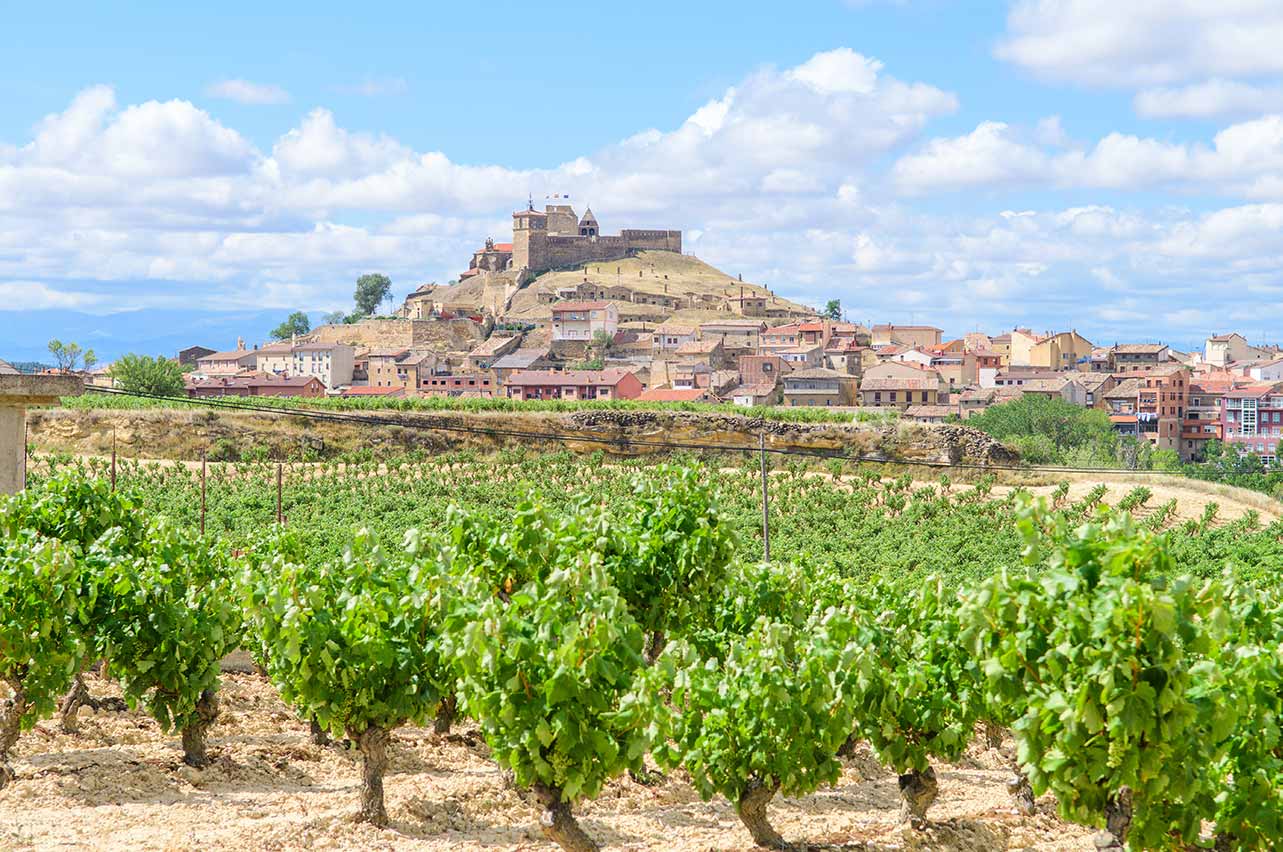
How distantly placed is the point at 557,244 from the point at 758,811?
14246cm

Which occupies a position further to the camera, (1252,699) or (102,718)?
(102,718)

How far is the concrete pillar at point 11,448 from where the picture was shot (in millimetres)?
13719

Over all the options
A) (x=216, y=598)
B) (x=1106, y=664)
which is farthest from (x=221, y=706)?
(x=1106, y=664)

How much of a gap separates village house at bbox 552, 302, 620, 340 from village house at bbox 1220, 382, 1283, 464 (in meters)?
52.1

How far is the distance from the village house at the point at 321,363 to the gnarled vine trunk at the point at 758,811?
9899 cm

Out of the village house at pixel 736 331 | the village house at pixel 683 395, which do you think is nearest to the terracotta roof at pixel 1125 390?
the village house at pixel 736 331

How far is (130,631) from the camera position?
35.2 feet

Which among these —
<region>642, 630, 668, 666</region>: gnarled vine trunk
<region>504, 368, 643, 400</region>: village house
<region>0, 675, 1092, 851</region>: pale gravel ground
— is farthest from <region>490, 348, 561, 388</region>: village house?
<region>0, 675, 1092, 851</region>: pale gravel ground

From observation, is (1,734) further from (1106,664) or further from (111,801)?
(1106,664)

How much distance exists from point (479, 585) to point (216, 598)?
8.73ft

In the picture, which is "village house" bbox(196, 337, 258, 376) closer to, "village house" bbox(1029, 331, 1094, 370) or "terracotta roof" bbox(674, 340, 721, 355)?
"terracotta roof" bbox(674, 340, 721, 355)

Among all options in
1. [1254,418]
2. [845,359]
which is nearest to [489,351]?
[845,359]

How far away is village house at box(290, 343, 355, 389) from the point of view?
105312 mm

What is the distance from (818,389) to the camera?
86.3 metres
